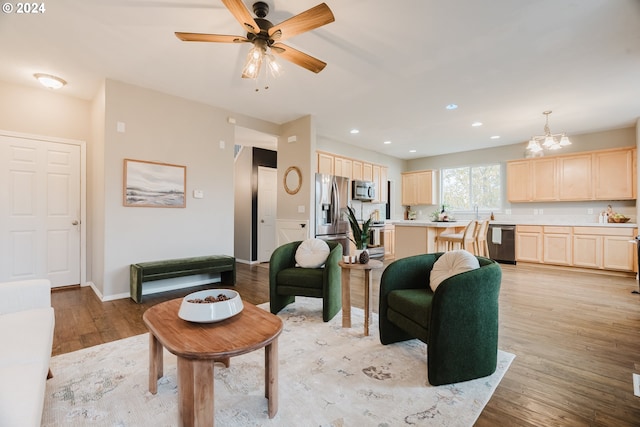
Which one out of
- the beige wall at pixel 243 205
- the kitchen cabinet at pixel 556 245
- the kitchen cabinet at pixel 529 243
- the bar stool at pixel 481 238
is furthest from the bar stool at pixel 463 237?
the beige wall at pixel 243 205

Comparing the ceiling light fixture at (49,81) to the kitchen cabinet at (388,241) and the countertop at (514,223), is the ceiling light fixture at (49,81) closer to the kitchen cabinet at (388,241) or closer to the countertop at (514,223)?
the countertop at (514,223)

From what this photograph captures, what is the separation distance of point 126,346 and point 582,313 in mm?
4544

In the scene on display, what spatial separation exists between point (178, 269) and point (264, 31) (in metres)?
2.97

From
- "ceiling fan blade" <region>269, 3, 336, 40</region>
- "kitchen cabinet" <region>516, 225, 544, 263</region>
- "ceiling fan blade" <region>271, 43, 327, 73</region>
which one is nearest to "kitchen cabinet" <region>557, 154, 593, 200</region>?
"kitchen cabinet" <region>516, 225, 544, 263</region>

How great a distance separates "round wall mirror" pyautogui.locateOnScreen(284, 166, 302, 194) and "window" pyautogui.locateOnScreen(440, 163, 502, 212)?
4584mm

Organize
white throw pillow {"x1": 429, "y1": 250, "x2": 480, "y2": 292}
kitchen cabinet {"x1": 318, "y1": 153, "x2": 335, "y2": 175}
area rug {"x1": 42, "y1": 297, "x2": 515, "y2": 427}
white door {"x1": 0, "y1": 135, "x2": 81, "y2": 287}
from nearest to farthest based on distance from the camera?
1. area rug {"x1": 42, "y1": 297, "x2": 515, "y2": 427}
2. white throw pillow {"x1": 429, "y1": 250, "x2": 480, "y2": 292}
3. white door {"x1": 0, "y1": 135, "x2": 81, "y2": 287}
4. kitchen cabinet {"x1": 318, "y1": 153, "x2": 335, "y2": 175}

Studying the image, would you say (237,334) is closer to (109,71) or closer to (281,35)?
(281,35)

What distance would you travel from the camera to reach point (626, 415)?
1.56 meters

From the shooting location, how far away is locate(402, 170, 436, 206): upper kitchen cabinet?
25.6ft

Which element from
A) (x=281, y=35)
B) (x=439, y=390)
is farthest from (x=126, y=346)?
(x=281, y=35)

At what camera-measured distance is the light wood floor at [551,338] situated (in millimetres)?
1605

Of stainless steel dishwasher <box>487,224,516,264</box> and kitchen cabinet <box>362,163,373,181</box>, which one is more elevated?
kitchen cabinet <box>362,163,373,181</box>

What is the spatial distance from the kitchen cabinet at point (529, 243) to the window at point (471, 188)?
0.93 meters

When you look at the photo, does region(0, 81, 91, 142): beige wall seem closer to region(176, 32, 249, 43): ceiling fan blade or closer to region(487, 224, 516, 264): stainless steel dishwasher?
region(176, 32, 249, 43): ceiling fan blade
